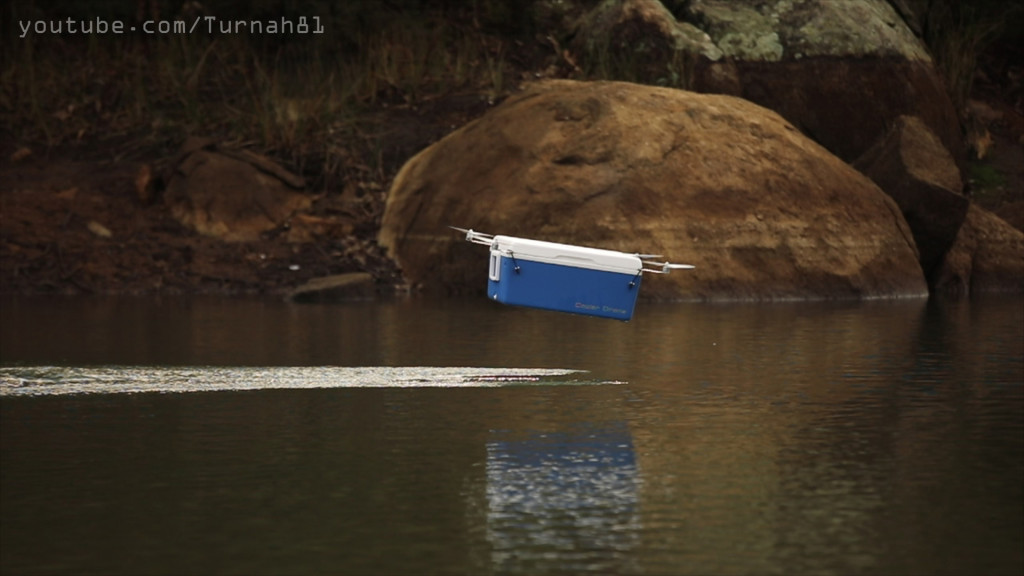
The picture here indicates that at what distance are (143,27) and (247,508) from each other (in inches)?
996

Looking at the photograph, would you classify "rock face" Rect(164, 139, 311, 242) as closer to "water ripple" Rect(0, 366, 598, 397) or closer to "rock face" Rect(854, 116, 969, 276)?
"rock face" Rect(854, 116, 969, 276)

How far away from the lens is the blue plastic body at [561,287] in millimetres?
13695

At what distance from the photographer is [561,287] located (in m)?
13.8

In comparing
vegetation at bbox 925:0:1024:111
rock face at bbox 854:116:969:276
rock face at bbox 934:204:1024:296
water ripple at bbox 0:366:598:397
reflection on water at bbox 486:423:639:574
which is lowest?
water ripple at bbox 0:366:598:397

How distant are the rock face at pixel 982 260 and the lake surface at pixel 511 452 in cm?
895

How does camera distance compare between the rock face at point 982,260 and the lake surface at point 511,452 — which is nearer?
the lake surface at point 511,452

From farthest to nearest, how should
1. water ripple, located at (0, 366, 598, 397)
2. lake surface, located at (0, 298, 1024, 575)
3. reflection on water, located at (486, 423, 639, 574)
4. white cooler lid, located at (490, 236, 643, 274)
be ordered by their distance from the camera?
white cooler lid, located at (490, 236, 643, 274) → water ripple, located at (0, 366, 598, 397) → lake surface, located at (0, 298, 1024, 575) → reflection on water, located at (486, 423, 639, 574)

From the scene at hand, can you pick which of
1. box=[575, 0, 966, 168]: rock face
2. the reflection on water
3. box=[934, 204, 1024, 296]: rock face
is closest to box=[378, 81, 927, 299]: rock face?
box=[934, 204, 1024, 296]: rock face

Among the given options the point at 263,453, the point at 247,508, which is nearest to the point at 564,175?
the point at 263,453

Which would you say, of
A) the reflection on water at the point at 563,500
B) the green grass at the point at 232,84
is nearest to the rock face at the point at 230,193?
the green grass at the point at 232,84

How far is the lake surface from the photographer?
7223 millimetres

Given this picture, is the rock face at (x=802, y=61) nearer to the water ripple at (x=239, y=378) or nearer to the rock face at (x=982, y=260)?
the rock face at (x=982, y=260)

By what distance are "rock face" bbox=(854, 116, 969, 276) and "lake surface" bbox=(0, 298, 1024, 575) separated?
8699 mm

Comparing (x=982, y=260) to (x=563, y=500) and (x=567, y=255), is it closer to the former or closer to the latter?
(x=567, y=255)
